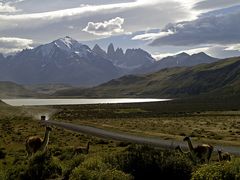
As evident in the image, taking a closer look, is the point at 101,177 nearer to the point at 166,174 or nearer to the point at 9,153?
the point at 166,174

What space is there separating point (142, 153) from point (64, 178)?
4.16 meters

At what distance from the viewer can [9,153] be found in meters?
38.9

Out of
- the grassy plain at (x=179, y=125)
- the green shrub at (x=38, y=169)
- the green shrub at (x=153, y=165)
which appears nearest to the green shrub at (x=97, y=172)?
the green shrub at (x=153, y=165)

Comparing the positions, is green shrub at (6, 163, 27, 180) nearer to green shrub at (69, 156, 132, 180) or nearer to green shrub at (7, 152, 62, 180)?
green shrub at (7, 152, 62, 180)

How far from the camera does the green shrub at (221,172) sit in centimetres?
1706

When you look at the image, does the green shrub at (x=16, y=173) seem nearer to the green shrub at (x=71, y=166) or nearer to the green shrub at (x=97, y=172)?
the green shrub at (x=71, y=166)

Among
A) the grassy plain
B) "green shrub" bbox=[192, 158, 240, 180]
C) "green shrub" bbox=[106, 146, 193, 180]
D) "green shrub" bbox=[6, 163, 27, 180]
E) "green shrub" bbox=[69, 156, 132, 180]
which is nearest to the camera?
"green shrub" bbox=[192, 158, 240, 180]

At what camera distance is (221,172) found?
1731cm

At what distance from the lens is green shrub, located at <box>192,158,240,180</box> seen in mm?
17062

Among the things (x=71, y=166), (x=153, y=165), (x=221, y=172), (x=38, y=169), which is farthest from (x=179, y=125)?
(x=221, y=172)

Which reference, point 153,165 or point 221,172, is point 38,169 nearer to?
point 153,165

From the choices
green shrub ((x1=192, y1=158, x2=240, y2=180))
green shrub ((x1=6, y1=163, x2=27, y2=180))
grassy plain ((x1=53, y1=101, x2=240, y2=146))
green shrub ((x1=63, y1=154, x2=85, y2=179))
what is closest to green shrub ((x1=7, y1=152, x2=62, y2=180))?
green shrub ((x1=6, y1=163, x2=27, y2=180))

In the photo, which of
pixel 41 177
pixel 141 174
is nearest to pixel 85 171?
pixel 141 174

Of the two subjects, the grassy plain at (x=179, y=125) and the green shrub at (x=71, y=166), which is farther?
the grassy plain at (x=179, y=125)
